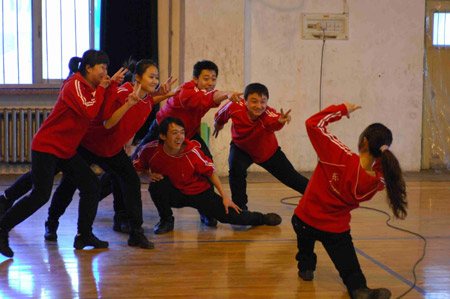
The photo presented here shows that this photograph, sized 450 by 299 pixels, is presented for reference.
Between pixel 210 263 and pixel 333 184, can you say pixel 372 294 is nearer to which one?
pixel 333 184

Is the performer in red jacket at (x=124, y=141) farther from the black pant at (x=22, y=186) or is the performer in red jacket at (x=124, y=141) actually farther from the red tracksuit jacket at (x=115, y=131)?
the black pant at (x=22, y=186)

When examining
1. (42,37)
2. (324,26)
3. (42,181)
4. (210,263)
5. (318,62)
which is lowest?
(210,263)

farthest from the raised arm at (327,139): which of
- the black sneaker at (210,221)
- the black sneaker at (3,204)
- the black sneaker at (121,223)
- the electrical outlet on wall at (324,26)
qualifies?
the electrical outlet on wall at (324,26)

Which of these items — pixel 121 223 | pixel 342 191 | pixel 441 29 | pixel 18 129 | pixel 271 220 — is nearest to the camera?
pixel 342 191

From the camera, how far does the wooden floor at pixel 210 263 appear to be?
99.0 inches

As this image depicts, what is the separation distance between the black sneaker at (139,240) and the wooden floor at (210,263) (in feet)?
0.16

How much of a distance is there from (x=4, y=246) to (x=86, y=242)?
0.43 m

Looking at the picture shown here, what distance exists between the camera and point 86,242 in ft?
10.3

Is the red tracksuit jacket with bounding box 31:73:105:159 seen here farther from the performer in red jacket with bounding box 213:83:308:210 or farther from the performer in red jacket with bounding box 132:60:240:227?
the performer in red jacket with bounding box 213:83:308:210

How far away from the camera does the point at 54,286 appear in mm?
2529

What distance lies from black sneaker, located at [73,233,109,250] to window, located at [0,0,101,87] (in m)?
3.34

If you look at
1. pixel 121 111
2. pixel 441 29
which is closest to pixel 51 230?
pixel 121 111

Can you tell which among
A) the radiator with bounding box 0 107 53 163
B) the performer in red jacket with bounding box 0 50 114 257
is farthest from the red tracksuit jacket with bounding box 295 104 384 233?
the radiator with bounding box 0 107 53 163

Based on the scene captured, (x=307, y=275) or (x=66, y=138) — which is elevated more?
(x=66, y=138)
